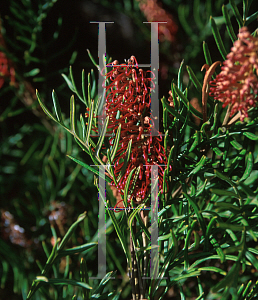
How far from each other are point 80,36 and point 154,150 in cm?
21

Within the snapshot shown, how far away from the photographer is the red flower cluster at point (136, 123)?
0.10 m

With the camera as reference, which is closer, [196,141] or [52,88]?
[196,141]

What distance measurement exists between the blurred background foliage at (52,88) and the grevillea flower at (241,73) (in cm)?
14

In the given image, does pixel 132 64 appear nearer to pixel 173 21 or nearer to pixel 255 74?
pixel 255 74

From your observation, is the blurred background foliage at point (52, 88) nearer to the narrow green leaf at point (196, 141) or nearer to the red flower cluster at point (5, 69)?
the red flower cluster at point (5, 69)

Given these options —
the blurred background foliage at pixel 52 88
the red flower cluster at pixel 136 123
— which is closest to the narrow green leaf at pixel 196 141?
the red flower cluster at pixel 136 123

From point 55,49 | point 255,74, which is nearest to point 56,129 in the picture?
point 55,49

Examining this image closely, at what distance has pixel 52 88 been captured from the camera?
265mm

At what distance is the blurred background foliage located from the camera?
22 centimetres

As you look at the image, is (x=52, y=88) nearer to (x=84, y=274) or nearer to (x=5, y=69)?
(x=5, y=69)

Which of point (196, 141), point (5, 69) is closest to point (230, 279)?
point (196, 141)

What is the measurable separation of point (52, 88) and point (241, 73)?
22cm

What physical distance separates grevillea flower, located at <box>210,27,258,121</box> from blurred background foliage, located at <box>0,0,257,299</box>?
0.46ft

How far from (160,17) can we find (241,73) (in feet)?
0.68
